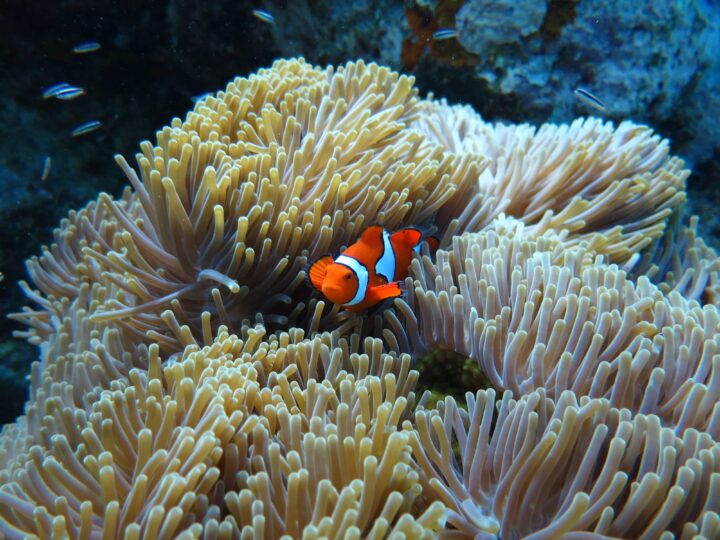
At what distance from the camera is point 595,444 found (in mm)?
1211

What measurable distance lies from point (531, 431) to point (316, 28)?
3.77 m

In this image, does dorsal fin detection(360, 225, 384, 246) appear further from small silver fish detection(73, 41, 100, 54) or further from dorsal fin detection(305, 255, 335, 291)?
small silver fish detection(73, 41, 100, 54)

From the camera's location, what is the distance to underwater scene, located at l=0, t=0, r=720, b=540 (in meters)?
1.18

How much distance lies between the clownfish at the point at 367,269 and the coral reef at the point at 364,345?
0.32 ft

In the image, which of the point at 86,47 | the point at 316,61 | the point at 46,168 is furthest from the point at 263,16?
the point at 46,168

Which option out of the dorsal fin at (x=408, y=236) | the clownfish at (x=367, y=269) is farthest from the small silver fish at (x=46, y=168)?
the dorsal fin at (x=408, y=236)

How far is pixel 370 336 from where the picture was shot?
5.96 ft

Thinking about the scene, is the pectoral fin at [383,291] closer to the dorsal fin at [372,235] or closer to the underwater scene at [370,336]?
the underwater scene at [370,336]

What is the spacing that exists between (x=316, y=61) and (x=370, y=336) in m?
3.15

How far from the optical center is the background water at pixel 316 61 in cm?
367

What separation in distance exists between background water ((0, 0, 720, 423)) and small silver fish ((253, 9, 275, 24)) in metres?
0.10

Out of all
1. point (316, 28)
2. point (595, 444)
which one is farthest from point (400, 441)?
point (316, 28)

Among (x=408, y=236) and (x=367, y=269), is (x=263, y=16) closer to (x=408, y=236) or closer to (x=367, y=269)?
(x=408, y=236)

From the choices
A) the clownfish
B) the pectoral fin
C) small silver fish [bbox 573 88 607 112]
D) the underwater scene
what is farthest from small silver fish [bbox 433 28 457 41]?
the pectoral fin
